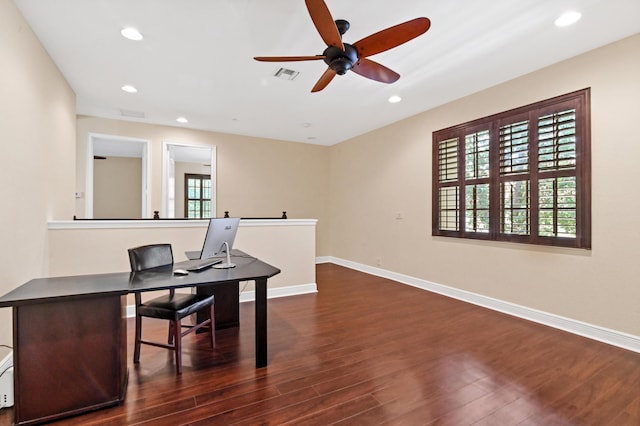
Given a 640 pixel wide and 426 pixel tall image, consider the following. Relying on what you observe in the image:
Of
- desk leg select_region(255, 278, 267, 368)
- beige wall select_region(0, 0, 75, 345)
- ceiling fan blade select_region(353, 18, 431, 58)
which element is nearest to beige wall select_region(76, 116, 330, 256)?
beige wall select_region(0, 0, 75, 345)

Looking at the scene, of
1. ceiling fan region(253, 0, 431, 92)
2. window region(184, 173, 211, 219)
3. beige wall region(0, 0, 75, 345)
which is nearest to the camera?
ceiling fan region(253, 0, 431, 92)

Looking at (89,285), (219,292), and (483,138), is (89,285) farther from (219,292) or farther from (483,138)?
(483,138)

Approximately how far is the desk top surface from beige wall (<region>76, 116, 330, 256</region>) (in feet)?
11.5

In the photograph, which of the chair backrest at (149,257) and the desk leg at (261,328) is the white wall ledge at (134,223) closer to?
the chair backrest at (149,257)

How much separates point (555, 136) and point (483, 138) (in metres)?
0.82

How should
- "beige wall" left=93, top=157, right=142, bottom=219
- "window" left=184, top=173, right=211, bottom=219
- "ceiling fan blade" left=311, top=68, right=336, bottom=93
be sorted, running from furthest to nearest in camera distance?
1. "window" left=184, top=173, right=211, bottom=219
2. "beige wall" left=93, top=157, right=142, bottom=219
3. "ceiling fan blade" left=311, top=68, right=336, bottom=93

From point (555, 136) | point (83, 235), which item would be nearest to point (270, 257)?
point (83, 235)

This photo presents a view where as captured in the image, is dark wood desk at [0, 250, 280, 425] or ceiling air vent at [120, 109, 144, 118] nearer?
dark wood desk at [0, 250, 280, 425]

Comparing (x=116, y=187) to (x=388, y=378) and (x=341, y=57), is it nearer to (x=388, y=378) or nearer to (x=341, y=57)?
(x=341, y=57)

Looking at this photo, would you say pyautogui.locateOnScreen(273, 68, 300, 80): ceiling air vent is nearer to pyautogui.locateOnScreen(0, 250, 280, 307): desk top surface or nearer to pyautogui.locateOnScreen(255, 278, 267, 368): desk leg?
pyautogui.locateOnScreen(0, 250, 280, 307): desk top surface

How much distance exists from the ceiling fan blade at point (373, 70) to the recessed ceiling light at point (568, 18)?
4.42ft

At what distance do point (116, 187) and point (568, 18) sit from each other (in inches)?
370

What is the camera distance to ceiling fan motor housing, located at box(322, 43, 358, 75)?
2.21 metres

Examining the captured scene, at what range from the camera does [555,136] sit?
124 inches
